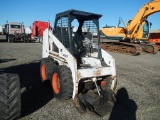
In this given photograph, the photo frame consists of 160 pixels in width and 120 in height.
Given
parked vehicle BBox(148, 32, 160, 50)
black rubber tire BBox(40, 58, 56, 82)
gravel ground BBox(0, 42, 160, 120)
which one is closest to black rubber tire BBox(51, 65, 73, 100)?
gravel ground BBox(0, 42, 160, 120)

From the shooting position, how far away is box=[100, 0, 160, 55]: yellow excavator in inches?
640

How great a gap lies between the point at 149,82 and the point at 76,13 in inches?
169

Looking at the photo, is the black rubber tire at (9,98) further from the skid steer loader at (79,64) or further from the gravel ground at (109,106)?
the skid steer loader at (79,64)

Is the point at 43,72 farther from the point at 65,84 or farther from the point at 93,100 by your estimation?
the point at 93,100

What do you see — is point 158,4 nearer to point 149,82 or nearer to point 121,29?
point 121,29

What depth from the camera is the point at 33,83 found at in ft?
24.0

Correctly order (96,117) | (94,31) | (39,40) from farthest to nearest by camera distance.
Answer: (39,40)
(94,31)
(96,117)

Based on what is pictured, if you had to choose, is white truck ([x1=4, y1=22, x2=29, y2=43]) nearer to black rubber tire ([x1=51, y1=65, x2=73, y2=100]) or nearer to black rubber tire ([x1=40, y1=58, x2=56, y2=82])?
black rubber tire ([x1=40, y1=58, x2=56, y2=82])

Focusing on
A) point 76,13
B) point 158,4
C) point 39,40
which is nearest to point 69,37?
point 76,13

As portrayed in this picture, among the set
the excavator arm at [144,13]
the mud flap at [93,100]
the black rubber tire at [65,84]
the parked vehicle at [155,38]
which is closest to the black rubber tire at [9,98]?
the black rubber tire at [65,84]

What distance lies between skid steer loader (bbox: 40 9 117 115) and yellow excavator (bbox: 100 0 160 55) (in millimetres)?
9893

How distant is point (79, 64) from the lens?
21.1 feet

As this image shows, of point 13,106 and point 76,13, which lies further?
point 76,13

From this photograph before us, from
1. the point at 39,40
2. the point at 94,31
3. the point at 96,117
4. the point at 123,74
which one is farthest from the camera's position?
the point at 39,40
